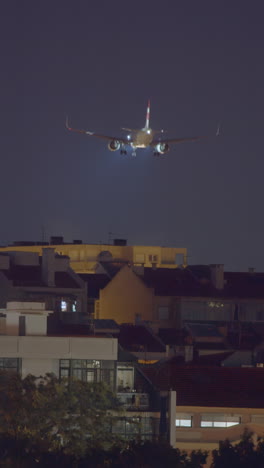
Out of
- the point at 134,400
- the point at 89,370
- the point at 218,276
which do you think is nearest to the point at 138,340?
the point at 218,276

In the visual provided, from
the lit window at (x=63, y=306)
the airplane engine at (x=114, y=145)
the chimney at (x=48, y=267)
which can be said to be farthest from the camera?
the chimney at (x=48, y=267)

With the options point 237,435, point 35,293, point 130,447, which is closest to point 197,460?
point 130,447

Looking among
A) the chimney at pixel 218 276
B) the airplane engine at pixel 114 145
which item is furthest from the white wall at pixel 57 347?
the chimney at pixel 218 276

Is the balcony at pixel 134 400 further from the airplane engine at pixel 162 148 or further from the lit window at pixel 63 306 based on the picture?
the lit window at pixel 63 306

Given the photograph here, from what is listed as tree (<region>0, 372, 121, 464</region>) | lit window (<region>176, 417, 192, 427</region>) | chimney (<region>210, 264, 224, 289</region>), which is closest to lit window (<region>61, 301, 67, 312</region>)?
chimney (<region>210, 264, 224, 289</region>)

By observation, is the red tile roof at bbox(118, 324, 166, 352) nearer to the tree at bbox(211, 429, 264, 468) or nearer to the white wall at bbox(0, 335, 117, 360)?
the white wall at bbox(0, 335, 117, 360)

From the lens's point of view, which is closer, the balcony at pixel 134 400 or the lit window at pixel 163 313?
the balcony at pixel 134 400
